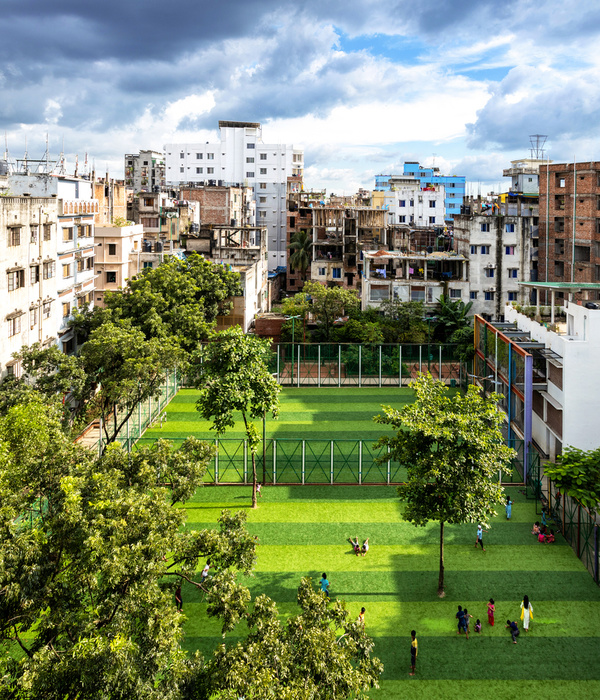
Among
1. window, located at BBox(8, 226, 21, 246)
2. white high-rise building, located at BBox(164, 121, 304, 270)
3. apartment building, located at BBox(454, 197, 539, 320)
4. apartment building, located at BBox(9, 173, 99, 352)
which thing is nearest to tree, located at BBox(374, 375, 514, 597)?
window, located at BBox(8, 226, 21, 246)

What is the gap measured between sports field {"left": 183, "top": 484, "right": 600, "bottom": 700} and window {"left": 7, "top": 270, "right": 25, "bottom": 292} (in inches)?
490

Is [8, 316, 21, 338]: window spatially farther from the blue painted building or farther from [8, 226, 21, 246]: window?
the blue painted building

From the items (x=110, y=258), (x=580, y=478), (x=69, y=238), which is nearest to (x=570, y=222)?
(x=110, y=258)

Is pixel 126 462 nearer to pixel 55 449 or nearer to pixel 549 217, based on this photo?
pixel 55 449

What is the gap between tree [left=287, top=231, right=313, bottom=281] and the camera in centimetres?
8138

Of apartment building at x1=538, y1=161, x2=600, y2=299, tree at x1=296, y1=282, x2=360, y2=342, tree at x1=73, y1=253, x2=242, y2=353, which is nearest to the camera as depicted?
tree at x1=73, y1=253, x2=242, y2=353

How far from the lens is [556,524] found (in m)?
26.1

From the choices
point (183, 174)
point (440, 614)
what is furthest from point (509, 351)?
point (183, 174)

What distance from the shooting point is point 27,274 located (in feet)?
108

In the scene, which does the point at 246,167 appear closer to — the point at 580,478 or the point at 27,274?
the point at 27,274

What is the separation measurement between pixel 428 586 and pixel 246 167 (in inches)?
3386

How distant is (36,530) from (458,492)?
39.1 feet

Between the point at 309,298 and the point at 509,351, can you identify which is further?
the point at 309,298

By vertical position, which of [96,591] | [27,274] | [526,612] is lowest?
[526,612]
